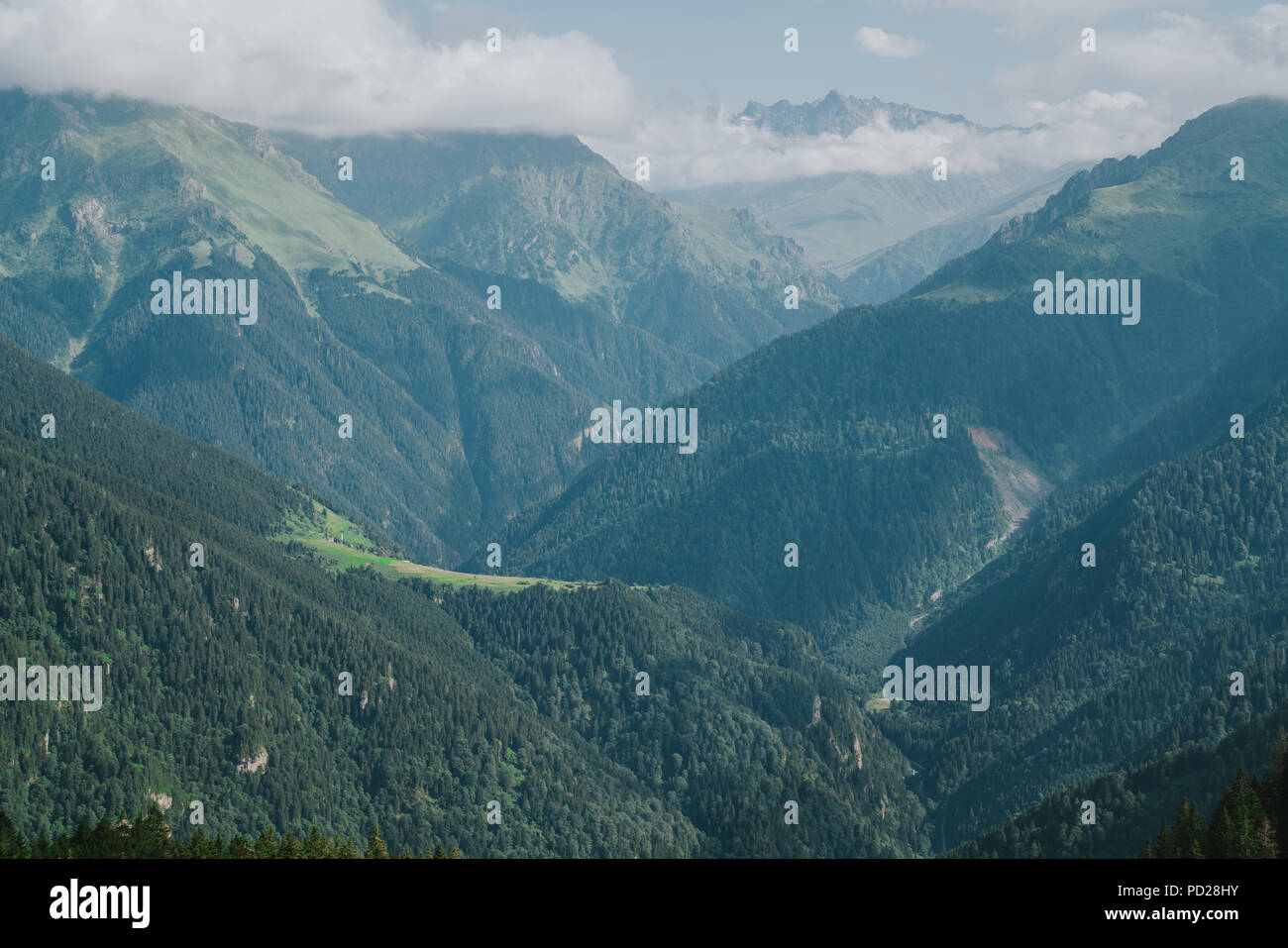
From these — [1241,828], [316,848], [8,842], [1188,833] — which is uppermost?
[8,842]

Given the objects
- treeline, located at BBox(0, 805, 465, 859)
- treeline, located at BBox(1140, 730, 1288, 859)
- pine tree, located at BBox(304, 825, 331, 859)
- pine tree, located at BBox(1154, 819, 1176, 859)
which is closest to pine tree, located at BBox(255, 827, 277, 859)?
treeline, located at BBox(0, 805, 465, 859)

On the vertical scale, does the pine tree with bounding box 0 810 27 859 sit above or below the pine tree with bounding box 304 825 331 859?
above

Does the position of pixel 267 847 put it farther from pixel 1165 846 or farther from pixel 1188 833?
pixel 1188 833

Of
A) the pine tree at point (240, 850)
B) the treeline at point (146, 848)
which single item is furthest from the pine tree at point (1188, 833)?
the pine tree at point (240, 850)

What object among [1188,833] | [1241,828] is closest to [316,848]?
[1188,833]

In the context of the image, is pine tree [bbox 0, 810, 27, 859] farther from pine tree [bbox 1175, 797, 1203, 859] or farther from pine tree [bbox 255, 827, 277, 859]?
pine tree [bbox 1175, 797, 1203, 859]
